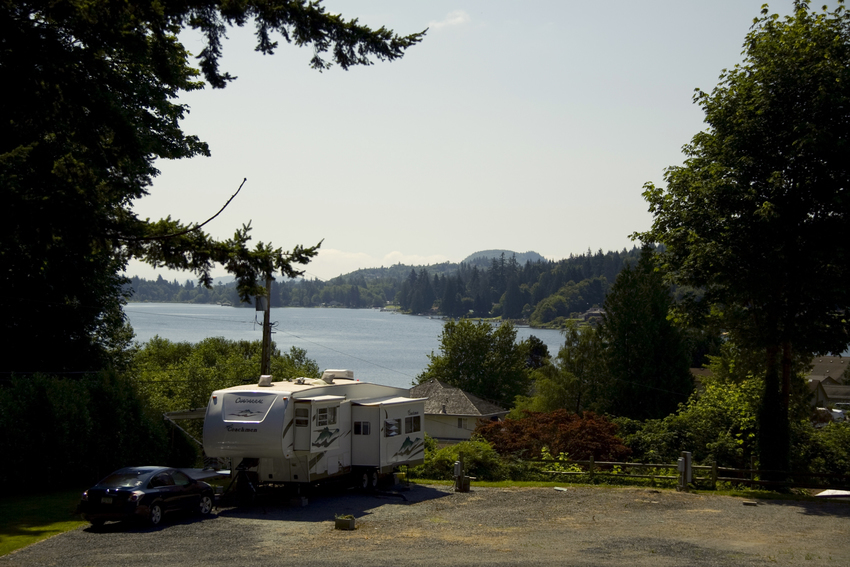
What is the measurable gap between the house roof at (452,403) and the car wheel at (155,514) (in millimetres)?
35715

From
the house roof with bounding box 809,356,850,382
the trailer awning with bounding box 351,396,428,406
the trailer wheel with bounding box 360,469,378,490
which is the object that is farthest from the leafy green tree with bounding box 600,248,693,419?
the house roof with bounding box 809,356,850,382

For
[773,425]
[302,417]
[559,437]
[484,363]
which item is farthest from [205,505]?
[484,363]

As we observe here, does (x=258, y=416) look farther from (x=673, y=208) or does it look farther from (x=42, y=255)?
(x=673, y=208)

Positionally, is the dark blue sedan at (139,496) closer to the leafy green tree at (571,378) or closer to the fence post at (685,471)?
the fence post at (685,471)

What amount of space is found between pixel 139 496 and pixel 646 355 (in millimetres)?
36037

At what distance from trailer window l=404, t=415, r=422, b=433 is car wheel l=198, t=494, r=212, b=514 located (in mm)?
7015

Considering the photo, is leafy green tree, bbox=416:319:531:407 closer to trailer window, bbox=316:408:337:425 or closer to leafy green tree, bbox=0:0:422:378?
trailer window, bbox=316:408:337:425

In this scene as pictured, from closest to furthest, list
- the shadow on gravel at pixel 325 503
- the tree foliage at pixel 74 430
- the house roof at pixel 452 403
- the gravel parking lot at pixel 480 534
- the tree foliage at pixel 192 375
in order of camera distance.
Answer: the gravel parking lot at pixel 480 534 → the shadow on gravel at pixel 325 503 → the tree foliage at pixel 74 430 → the tree foliage at pixel 192 375 → the house roof at pixel 452 403

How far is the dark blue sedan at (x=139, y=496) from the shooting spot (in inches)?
599

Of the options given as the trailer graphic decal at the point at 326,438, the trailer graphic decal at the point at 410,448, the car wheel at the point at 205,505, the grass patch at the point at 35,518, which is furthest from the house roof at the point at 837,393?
the grass patch at the point at 35,518

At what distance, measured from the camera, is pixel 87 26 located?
10.3m

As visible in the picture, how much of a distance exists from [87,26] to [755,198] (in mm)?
20546

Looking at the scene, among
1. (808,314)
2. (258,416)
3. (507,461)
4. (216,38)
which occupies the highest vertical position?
(216,38)

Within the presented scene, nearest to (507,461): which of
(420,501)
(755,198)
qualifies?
(420,501)
